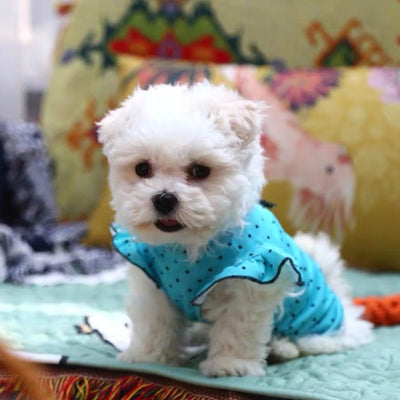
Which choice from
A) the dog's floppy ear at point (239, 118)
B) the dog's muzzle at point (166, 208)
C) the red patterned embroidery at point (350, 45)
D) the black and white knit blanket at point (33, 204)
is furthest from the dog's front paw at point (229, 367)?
the red patterned embroidery at point (350, 45)

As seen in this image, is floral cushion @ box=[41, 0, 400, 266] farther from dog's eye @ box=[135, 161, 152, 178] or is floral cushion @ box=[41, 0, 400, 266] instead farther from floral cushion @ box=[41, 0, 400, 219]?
dog's eye @ box=[135, 161, 152, 178]

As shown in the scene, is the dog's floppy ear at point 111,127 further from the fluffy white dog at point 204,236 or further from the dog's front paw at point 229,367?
the dog's front paw at point 229,367

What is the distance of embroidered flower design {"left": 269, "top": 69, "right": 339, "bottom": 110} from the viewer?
1.88 m

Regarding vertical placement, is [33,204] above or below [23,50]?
below

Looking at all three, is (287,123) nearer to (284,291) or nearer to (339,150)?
(339,150)

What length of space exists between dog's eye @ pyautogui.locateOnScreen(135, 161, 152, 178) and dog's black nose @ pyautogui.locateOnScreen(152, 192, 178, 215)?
0.16 feet

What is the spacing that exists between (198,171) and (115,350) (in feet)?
1.19

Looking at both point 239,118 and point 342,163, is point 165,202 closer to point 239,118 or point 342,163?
point 239,118

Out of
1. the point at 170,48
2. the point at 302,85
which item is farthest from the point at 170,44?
the point at 302,85

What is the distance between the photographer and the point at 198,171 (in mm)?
1025

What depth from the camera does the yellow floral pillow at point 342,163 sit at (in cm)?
179

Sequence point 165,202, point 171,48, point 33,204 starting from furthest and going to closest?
point 171,48
point 33,204
point 165,202

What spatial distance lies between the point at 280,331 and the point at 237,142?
1.16ft

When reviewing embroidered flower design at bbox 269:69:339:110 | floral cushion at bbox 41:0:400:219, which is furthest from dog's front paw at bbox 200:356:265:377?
floral cushion at bbox 41:0:400:219
